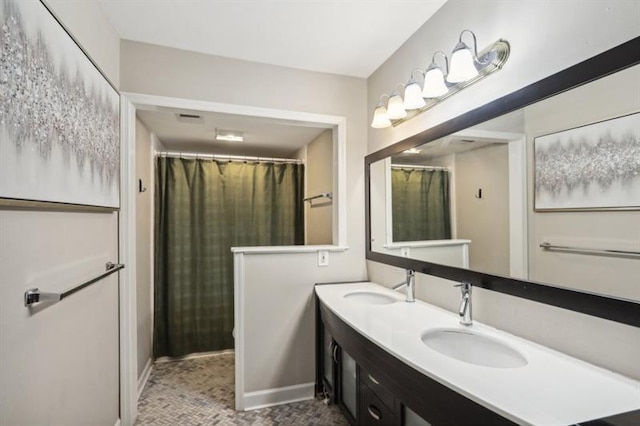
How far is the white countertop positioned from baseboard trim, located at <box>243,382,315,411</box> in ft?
3.90

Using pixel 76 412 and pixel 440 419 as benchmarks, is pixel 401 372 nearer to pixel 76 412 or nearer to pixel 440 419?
pixel 440 419

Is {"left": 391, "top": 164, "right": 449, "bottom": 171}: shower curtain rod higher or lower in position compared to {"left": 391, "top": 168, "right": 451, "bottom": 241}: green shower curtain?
higher

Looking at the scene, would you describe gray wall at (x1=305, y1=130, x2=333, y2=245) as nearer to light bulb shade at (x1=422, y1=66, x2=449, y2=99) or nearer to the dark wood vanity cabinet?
the dark wood vanity cabinet

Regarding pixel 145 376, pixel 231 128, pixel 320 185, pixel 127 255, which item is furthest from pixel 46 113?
pixel 145 376

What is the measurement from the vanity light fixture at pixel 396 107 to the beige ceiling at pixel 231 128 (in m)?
0.71

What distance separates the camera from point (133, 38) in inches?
72.7

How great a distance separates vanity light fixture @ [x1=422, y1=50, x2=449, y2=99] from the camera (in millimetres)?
1491

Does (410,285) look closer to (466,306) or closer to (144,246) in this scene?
(466,306)

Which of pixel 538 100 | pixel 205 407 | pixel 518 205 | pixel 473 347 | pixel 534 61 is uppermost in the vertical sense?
pixel 534 61

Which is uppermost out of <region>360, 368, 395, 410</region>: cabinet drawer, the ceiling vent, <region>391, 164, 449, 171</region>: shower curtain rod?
the ceiling vent

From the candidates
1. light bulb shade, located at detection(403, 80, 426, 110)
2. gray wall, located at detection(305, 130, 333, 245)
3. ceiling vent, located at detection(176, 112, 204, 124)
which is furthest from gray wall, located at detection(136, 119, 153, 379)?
light bulb shade, located at detection(403, 80, 426, 110)

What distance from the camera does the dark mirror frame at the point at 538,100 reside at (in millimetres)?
837

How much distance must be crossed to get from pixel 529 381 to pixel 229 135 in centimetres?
289

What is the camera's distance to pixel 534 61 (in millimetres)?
1133
